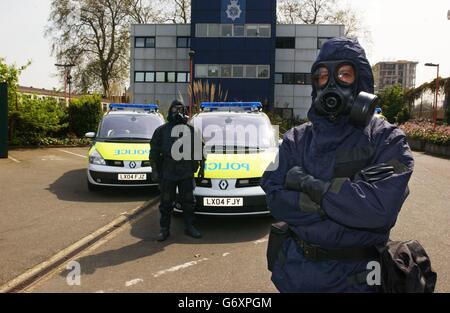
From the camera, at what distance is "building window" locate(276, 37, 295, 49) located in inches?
1649

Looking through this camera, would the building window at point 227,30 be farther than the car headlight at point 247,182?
Yes

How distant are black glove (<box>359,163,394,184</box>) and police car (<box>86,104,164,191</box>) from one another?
6.87 m

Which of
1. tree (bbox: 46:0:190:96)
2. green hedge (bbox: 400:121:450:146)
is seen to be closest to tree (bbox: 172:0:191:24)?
tree (bbox: 46:0:190:96)

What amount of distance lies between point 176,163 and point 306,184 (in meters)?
3.92

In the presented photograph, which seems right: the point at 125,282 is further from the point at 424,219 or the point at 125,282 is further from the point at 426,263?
the point at 424,219

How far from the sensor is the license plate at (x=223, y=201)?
6156 millimetres

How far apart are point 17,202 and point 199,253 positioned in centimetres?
437

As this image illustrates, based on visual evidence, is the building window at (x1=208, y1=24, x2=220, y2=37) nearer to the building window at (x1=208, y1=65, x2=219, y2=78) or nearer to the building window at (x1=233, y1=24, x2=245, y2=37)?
the building window at (x1=233, y1=24, x2=245, y2=37)

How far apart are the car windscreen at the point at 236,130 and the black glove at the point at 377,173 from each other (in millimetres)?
5210

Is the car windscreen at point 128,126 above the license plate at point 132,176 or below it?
above

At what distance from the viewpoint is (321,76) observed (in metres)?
2.30

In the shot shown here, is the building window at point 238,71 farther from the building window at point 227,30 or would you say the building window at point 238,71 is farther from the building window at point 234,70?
the building window at point 227,30

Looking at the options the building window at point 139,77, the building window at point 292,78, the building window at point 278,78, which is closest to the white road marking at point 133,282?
the building window at point 292,78

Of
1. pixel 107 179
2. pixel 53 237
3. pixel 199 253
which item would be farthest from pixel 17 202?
pixel 199 253
